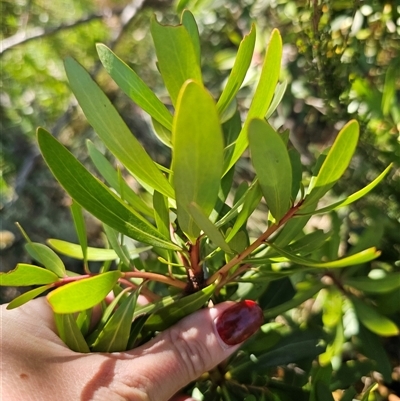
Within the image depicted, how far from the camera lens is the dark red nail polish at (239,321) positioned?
69cm

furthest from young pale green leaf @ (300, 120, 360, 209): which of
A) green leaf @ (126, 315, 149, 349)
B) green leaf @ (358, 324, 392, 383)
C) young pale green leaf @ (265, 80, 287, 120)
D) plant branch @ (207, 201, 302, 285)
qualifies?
green leaf @ (358, 324, 392, 383)

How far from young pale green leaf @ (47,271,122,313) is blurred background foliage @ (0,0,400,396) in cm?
51

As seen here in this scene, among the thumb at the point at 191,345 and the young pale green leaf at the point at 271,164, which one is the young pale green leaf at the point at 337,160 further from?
the thumb at the point at 191,345

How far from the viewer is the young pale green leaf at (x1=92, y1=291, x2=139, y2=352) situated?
629 mm

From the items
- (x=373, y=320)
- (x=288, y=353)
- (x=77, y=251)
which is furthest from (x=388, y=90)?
(x=77, y=251)

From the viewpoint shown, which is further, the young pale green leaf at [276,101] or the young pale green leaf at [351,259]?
the young pale green leaf at [276,101]

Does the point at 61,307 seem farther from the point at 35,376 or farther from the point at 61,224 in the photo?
the point at 61,224

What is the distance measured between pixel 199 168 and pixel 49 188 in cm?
155

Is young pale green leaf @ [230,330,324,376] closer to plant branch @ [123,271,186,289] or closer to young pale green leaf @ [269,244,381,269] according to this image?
plant branch @ [123,271,186,289]

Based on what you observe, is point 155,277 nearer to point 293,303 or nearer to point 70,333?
point 70,333

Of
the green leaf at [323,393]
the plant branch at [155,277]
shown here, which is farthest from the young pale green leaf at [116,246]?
the green leaf at [323,393]

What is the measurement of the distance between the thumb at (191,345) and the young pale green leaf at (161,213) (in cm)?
19

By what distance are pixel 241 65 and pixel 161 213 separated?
20 cm

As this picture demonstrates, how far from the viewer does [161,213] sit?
555 mm
